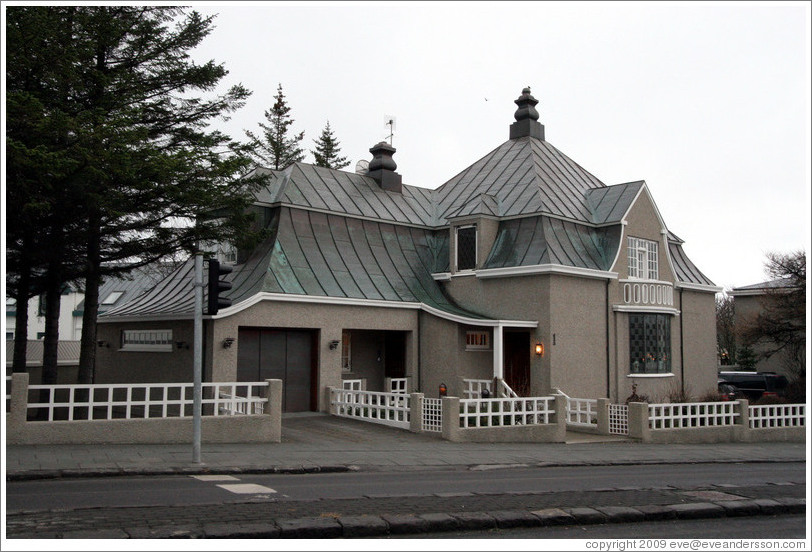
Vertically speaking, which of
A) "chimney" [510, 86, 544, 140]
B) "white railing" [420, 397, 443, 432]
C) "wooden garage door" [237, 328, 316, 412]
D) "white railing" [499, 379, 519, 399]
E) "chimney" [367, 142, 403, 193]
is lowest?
"white railing" [420, 397, 443, 432]

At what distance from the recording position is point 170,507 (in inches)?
371

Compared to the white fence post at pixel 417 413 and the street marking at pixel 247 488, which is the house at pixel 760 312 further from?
the street marking at pixel 247 488

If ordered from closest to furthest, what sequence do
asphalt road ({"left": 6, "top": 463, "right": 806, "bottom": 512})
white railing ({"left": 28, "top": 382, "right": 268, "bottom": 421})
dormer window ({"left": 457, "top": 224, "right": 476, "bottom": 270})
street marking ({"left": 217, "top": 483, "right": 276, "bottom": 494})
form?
asphalt road ({"left": 6, "top": 463, "right": 806, "bottom": 512}) < street marking ({"left": 217, "top": 483, "right": 276, "bottom": 494}) < white railing ({"left": 28, "top": 382, "right": 268, "bottom": 421}) < dormer window ({"left": 457, "top": 224, "right": 476, "bottom": 270})

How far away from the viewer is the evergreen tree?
47.2 feet

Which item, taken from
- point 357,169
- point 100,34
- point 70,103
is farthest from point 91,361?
point 357,169

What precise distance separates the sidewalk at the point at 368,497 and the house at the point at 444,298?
11.1 feet

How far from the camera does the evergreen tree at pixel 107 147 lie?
14383 mm

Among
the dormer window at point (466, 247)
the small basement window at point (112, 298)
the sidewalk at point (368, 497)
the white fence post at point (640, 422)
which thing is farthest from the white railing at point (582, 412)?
the small basement window at point (112, 298)

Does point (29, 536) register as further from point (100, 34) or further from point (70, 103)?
point (100, 34)

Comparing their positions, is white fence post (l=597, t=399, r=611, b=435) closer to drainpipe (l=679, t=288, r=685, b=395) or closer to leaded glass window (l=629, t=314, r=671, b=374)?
leaded glass window (l=629, t=314, r=671, b=374)

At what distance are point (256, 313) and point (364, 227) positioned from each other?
6579 mm

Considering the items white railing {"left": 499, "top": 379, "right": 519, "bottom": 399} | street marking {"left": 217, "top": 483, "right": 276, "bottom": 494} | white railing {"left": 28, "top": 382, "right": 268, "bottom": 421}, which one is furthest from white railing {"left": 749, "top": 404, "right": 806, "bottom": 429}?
street marking {"left": 217, "top": 483, "right": 276, "bottom": 494}

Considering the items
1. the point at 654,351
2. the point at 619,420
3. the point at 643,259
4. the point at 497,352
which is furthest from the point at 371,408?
the point at 643,259

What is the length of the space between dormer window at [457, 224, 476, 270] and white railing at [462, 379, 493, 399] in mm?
4152
